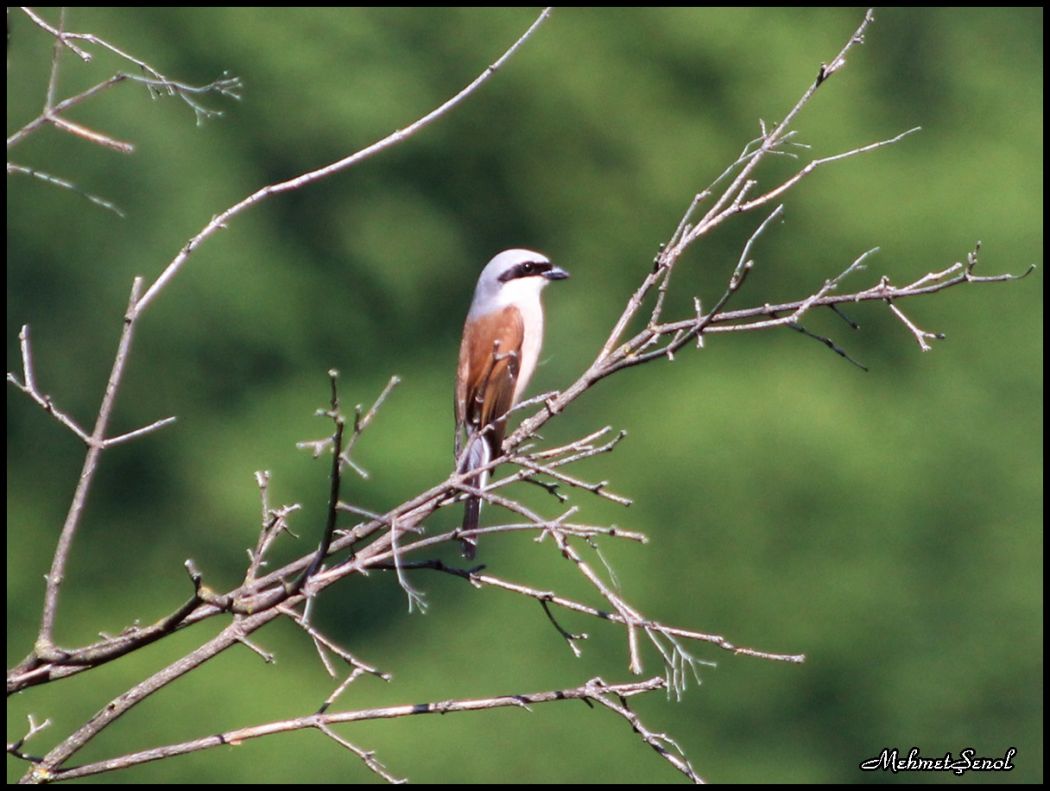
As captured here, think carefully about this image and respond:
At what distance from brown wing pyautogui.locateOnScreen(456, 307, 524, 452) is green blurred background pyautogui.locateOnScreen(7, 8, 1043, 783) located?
6307mm

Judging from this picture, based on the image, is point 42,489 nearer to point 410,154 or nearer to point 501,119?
point 410,154

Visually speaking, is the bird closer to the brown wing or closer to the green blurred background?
the brown wing

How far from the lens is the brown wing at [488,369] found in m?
3.88

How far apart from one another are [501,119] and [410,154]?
1374 millimetres

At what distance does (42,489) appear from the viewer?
40.9 feet

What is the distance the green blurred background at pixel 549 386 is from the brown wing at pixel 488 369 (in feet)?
20.7

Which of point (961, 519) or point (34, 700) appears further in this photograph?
point (961, 519)

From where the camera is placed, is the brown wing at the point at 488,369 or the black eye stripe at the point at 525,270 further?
the black eye stripe at the point at 525,270

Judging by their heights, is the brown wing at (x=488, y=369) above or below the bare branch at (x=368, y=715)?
above

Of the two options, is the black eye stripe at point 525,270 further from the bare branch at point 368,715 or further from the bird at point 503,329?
the bare branch at point 368,715

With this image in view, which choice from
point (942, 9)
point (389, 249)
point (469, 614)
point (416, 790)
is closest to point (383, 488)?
point (469, 614)

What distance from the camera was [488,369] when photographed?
3857mm

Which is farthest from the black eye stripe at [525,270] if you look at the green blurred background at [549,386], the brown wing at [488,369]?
the green blurred background at [549,386]

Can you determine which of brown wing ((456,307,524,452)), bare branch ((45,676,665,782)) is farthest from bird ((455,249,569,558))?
bare branch ((45,676,665,782))
